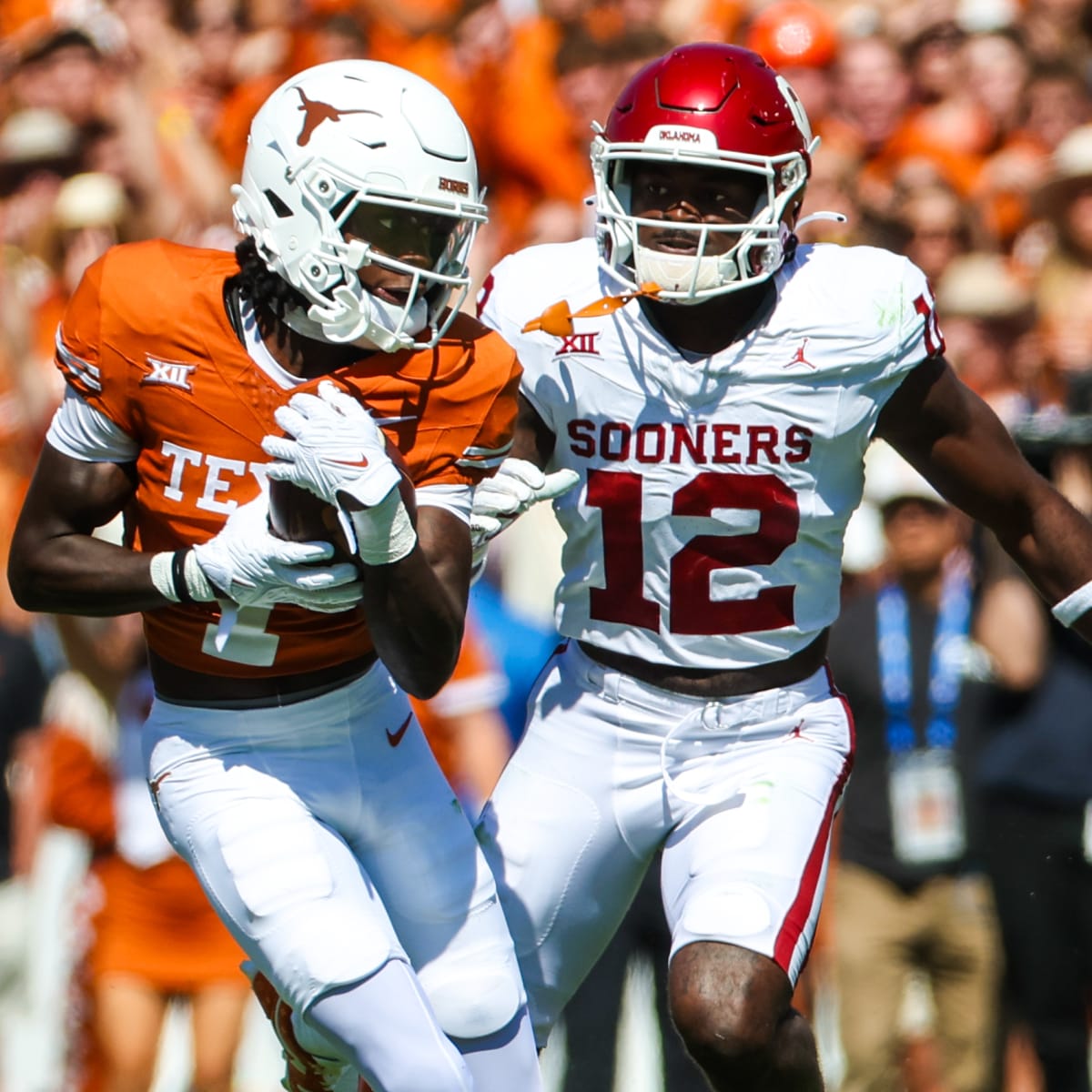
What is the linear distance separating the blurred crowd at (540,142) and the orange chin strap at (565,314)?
1771 millimetres

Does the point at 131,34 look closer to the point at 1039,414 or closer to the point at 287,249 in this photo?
the point at 1039,414

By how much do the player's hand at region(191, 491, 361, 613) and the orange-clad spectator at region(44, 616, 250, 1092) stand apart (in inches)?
86.9

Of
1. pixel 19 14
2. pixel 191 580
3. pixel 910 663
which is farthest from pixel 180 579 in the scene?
pixel 19 14

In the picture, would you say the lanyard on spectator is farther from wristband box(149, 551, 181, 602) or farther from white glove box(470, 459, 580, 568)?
wristband box(149, 551, 181, 602)

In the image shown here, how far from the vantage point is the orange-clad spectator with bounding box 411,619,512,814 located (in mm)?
5410

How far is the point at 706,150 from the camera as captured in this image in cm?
383

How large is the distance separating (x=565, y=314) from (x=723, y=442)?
41 cm

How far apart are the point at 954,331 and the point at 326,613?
11.1 feet

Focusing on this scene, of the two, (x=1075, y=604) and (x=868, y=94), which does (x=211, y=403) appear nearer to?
(x=1075, y=604)

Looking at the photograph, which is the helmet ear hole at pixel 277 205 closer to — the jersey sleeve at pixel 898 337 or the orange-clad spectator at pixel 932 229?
the jersey sleeve at pixel 898 337

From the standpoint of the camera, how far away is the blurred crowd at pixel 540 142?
632 cm

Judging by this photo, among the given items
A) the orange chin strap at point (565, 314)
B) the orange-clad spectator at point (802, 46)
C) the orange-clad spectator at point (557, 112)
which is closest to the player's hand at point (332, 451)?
the orange chin strap at point (565, 314)

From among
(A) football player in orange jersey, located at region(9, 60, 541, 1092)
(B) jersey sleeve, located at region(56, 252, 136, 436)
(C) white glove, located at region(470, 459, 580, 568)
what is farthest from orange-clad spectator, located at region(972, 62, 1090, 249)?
(B) jersey sleeve, located at region(56, 252, 136, 436)

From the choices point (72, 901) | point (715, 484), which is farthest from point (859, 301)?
point (72, 901)
